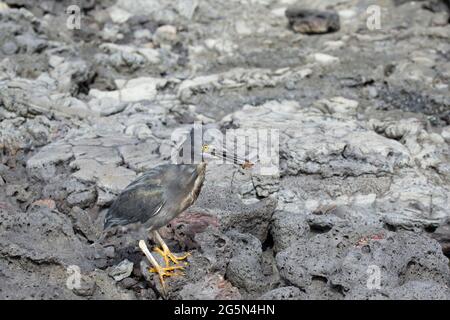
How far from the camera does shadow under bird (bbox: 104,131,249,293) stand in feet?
16.9

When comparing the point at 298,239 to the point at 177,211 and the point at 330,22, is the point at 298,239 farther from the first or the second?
the point at 330,22

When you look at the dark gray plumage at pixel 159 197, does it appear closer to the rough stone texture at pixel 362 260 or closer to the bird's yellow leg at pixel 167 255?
the bird's yellow leg at pixel 167 255

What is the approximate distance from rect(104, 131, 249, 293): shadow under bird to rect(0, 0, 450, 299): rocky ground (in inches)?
6.1

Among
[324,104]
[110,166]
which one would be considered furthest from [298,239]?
[324,104]

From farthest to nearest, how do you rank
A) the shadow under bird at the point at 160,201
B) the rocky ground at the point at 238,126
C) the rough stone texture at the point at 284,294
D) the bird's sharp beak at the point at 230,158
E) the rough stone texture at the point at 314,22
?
the rough stone texture at the point at 314,22
the bird's sharp beak at the point at 230,158
the rocky ground at the point at 238,126
the shadow under bird at the point at 160,201
the rough stone texture at the point at 284,294

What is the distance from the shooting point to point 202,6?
37.6 ft

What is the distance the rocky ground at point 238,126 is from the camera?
5.25 m

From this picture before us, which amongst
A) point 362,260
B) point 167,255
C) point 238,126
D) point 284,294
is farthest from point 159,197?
point 238,126

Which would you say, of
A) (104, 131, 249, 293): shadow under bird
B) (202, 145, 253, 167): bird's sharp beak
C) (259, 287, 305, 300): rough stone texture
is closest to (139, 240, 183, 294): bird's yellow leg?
(104, 131, 249, 293): shadow under bird

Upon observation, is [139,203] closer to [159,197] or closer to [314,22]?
[159,197]

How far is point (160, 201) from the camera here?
5.14 m

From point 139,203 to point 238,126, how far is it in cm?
292

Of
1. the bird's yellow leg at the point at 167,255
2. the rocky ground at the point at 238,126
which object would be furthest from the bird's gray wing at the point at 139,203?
the bird's yellow leg at the point at 167,255

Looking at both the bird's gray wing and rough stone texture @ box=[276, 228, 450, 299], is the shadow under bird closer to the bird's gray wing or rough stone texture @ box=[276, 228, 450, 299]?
the bird's gray wing
